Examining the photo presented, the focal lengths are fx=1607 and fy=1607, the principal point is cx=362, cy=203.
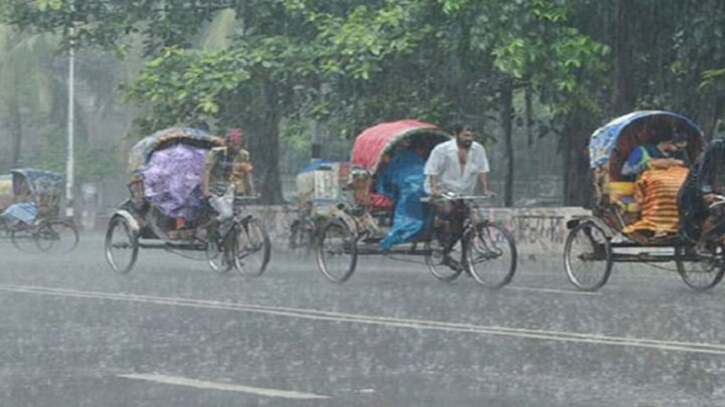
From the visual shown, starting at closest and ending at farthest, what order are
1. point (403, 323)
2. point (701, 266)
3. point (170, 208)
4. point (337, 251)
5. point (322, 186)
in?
point (403, 323) → point (701, 266) → point (337, 251) → point (170, 208) → point (322, 186)

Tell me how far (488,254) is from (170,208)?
489cm

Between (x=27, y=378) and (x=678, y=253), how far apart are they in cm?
764

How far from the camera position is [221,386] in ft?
28.0

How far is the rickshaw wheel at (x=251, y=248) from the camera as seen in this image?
17.4 m

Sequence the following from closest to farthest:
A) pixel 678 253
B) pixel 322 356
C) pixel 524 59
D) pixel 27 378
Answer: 1. pixel 27 378
2. pixel 322 356
3. pixel 678 253
4. pixel 524 59

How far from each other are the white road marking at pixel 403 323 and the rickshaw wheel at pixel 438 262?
3066mm

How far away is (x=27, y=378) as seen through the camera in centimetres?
888

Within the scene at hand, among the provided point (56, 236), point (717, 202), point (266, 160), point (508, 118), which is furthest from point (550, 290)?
point (266, 160)

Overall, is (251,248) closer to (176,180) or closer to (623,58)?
(176,180)

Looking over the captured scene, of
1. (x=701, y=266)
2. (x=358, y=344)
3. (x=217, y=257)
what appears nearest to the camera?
(x=358, y=344)

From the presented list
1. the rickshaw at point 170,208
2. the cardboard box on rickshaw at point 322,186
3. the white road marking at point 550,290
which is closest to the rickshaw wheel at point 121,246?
the rickshaw at point 170,208

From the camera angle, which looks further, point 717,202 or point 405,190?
point 405,190

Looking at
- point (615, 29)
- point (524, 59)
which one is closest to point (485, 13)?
point (524, 59)

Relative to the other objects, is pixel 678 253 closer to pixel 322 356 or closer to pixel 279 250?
pixel 322 356
